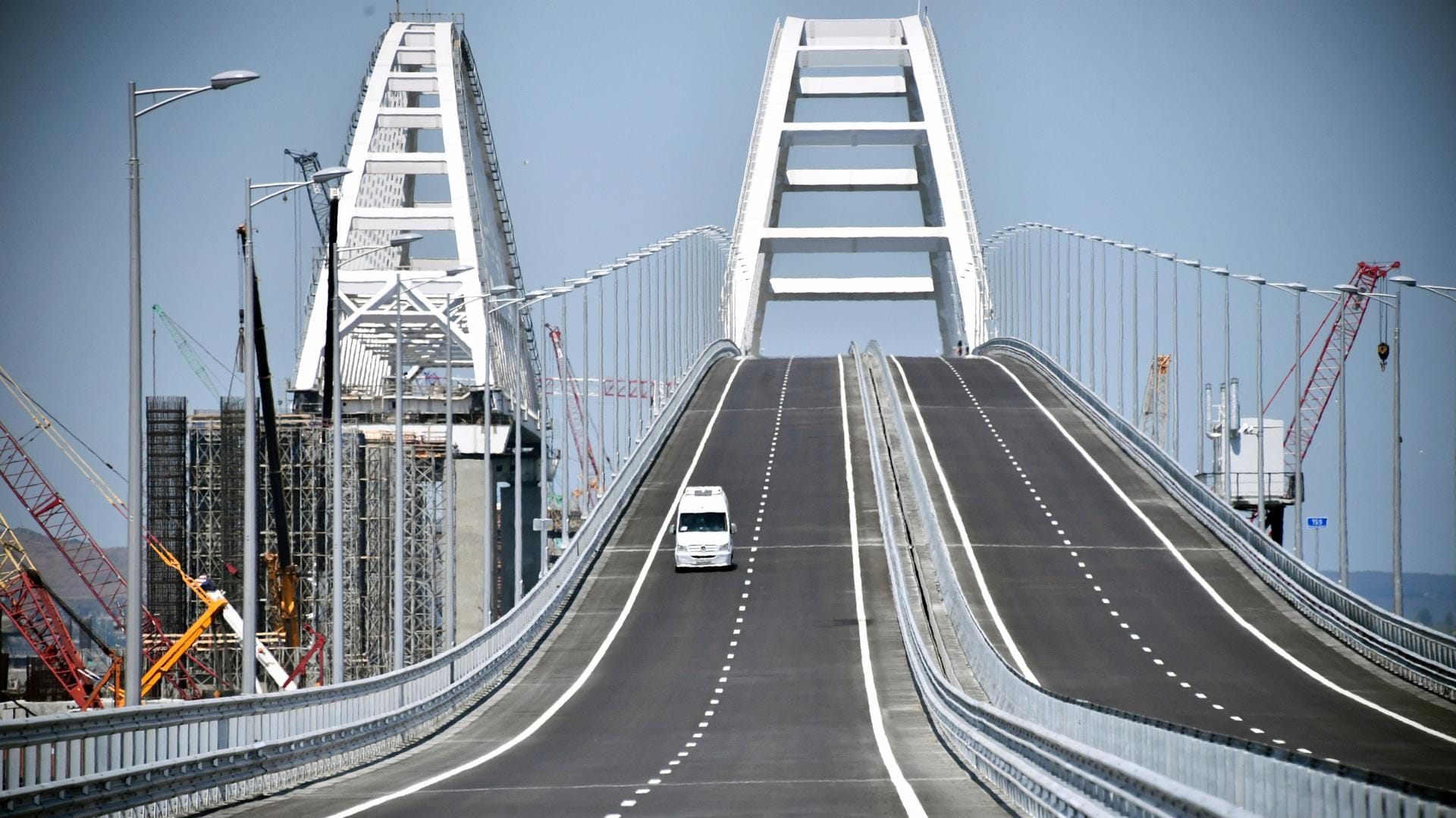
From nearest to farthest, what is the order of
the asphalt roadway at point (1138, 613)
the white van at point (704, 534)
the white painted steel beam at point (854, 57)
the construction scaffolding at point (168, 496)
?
the asphalt roadway at point (1138, 613)
the white van at point (704, 534)
the construction scaffolding at point (168, 496)
the white painted steel beam at point (854, 57)

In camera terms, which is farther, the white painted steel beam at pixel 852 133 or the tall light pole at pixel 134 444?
the white painted steel beam at pixel 852 133

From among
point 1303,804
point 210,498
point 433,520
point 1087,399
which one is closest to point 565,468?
point 433,520

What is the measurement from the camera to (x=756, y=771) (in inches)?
1093

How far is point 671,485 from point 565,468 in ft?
36.0

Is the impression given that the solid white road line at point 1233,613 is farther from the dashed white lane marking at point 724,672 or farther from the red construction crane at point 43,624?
the red construction crane at point 43,624

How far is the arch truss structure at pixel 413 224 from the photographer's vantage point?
352ft

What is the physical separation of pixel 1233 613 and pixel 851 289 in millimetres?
104745

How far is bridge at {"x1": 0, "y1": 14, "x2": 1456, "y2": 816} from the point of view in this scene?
23031mm

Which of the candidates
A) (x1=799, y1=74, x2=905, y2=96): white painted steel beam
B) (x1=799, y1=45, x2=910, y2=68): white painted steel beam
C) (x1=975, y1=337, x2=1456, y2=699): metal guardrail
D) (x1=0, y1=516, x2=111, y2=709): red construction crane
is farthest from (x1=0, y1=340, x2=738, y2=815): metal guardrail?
(x1=799, y1=74, x2=905, y2=96): white painted steel beam

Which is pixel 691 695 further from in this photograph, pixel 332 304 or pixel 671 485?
pixel 671 485

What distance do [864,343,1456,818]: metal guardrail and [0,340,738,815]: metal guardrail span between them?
9446 millimetres

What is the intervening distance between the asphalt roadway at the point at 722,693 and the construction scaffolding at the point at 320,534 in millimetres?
13980

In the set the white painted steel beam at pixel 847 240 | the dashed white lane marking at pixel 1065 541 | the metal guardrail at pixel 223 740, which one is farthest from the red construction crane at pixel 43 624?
the white painted steel beam at pixel 847 240

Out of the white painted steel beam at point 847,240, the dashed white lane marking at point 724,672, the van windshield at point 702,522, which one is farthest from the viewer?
the white painted steel beam at point 847,240
